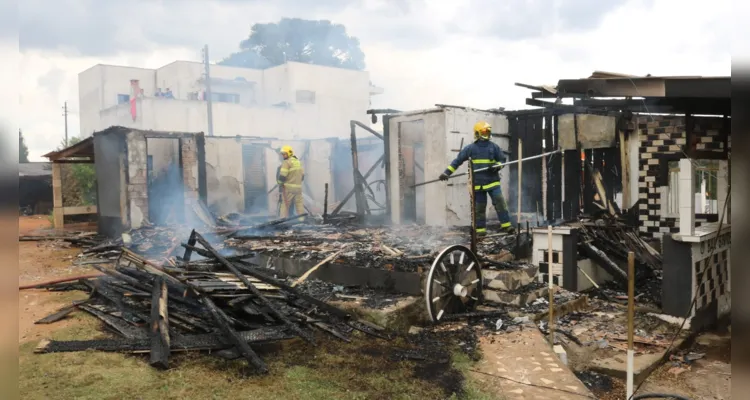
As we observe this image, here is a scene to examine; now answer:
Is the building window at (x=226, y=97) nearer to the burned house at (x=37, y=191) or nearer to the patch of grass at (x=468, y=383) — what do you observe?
the burned house at (x=37, y=191)

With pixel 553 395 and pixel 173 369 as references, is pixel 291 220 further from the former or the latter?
pixel 553 395

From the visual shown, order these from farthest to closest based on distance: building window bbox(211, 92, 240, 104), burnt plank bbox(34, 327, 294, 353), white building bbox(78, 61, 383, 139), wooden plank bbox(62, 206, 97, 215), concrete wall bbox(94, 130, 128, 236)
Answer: building window bbox(211, 92, 240, 104) < white building bbox(78, 61, 383, 139) < wooden plank bbox(62, 206, 97, 215) < concrete wall bbox(94, 130, 128, 236) < burnt plank bbox(34, 327, 294, 353)

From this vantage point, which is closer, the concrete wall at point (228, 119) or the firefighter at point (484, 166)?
the firefighter at point (484, 166)

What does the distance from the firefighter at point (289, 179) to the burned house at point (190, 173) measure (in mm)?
1408

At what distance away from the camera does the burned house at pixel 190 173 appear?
44.9ft

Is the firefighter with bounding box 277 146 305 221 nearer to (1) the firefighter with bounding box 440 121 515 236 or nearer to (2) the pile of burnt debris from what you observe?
(1) the firefighter with bounding box 440 121 515 236

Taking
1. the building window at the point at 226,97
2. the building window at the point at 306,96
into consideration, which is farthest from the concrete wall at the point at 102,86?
the building window at the point at 306,96

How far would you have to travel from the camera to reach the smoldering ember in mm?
5277

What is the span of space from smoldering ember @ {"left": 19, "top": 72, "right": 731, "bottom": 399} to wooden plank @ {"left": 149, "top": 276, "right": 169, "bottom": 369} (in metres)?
0.03

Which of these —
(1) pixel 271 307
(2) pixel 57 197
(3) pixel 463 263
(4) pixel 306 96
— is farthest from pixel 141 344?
(4) pixel 306 96

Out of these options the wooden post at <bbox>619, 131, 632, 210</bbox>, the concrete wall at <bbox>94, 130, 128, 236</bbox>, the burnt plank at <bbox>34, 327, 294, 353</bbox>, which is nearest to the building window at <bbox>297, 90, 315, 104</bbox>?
the concrete wall at <bbox>94, 130, 128, 236</bbox>

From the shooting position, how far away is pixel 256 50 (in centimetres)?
3547

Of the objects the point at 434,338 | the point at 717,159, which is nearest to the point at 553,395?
the point at 434,338

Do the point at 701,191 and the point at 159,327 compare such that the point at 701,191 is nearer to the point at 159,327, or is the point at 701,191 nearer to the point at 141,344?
the point at 159,327
